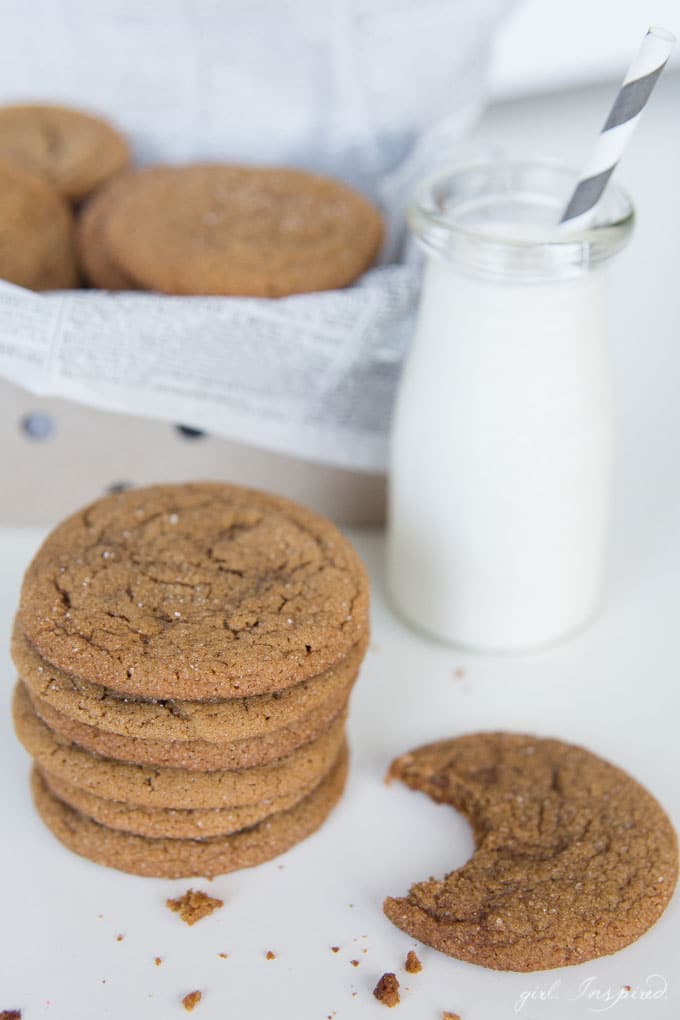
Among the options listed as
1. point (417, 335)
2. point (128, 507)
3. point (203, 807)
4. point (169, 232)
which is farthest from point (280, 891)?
point (169, 232)

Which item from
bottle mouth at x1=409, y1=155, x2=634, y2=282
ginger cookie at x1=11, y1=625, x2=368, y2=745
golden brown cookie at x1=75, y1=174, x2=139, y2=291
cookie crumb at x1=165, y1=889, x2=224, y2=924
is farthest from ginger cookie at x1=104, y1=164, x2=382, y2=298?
cookie crumb at x1=165, y1=889, x2=224, y2=924

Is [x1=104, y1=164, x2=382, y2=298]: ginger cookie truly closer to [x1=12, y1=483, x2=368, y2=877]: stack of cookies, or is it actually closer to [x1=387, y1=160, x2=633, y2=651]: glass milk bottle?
[x1=387, y1=160, x2=633, y2=651]: glass milk bottle

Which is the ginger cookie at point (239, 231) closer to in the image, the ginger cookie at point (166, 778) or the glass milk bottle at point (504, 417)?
the glass milk bottle at point (504, 417)

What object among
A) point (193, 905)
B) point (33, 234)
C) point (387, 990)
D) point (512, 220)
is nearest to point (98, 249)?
point (33, 234)

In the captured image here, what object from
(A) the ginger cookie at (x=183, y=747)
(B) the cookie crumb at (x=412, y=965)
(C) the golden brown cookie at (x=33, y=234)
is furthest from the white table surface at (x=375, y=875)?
(C) the golden brown cookie at (x=33, y=234)

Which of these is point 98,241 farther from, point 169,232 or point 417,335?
point 417,335
